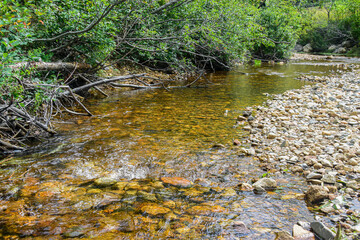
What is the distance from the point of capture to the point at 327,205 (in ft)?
8.21

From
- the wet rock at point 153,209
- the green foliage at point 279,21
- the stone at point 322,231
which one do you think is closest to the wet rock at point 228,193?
the wet rock at point 153,209

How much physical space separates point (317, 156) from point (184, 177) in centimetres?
199

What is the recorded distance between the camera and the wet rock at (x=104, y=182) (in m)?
3.04

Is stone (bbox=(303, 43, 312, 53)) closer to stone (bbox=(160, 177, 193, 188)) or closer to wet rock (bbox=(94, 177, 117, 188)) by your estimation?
stone (bbox=(160, 177, 193, 188))

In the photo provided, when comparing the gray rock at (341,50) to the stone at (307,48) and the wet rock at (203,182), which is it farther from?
the wet rock at (203,182)

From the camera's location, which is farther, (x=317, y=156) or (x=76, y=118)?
(x=76, y=118)

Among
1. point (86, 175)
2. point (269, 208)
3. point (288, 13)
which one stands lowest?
point (269, 208)

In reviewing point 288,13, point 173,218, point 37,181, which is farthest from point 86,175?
point 288,13

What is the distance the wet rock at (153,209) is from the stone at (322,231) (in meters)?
1.37

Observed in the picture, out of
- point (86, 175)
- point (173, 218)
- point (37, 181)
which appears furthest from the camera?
point (86, 175)

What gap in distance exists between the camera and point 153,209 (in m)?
2.59

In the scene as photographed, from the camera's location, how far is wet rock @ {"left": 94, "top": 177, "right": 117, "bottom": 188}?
9.99ft

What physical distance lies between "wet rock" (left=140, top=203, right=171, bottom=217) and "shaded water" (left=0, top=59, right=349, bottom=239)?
11 millimetres

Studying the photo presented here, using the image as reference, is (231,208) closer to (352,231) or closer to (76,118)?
(352,231)
